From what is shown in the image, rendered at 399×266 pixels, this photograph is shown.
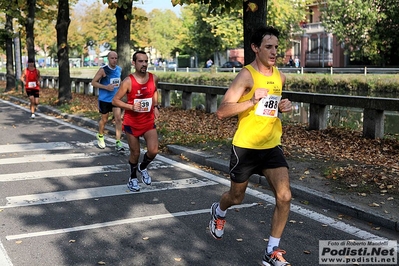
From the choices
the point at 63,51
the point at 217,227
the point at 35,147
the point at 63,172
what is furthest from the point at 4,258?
the point at 63,51

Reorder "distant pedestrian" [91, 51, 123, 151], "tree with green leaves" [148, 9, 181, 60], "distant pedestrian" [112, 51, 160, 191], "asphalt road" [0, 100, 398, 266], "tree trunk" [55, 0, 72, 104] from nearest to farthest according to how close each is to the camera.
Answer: "asphalt road" [0, 100, 398, 266] < "distant pedestrian" [112, 51, 160, 191] < "distant pedestrian" [91, 51, 123, 151] < "tree trunk" [55, 0, 72, 104] < "tree with green leaves" [148, 9, 181, 60]

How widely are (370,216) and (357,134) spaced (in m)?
5.69

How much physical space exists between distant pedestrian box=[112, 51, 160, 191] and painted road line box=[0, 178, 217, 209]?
18 cm

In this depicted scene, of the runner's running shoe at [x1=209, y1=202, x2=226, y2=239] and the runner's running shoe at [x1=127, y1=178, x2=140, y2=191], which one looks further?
the runner's running shoe at [x1=127, y1=178, x2=140, y2=191]

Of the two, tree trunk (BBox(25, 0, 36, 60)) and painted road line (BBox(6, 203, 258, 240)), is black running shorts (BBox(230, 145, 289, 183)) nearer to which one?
painted road line (BBox(6, 203, 258, 240))

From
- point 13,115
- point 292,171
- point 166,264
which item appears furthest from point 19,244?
point 13,115

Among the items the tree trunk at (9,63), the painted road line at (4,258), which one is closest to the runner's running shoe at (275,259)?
the painted road line at (4,258)

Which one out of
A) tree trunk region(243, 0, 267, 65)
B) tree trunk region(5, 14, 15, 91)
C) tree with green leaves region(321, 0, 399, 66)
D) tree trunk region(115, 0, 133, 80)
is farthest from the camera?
tree with green leaves region(321, 0, 399, 66)

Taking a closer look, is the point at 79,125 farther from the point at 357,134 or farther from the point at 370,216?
the point at 370,216

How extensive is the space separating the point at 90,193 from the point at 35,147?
4315 mm

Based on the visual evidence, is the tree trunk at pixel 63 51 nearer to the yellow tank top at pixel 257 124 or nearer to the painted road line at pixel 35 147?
the painted road line at pixel 35 147

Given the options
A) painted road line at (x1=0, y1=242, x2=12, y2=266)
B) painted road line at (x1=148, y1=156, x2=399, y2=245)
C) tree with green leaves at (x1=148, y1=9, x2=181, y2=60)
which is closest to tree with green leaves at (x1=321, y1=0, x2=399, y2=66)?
painted road line at (x1=148, y1=156, x2=399, y2=245)

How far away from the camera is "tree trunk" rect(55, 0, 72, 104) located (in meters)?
20.6

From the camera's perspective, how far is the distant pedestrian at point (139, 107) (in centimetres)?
719
